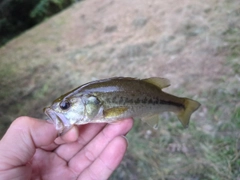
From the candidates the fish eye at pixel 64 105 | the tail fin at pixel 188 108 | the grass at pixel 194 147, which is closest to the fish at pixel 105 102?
the fish eye at pixel 64 105

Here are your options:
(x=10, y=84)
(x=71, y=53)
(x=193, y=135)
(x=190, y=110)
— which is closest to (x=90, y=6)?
(x=71, y=53)

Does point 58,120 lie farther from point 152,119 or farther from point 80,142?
point 152,119

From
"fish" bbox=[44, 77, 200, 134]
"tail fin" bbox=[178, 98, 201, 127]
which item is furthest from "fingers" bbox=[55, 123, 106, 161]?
"tail fin" bbox=[178, 98, 201, 127]

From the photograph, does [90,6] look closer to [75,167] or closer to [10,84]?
[10,84]

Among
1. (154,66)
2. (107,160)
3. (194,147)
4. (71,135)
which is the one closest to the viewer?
(71,135)

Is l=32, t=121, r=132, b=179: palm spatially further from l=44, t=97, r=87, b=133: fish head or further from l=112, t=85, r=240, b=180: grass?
l=112, t=85, r=240, b=180: grass

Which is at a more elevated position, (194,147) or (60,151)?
(60,151)

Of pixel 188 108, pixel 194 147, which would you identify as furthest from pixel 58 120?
pixel 194 147

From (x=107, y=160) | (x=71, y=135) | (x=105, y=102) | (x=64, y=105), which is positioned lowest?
(x=107, y=160)
